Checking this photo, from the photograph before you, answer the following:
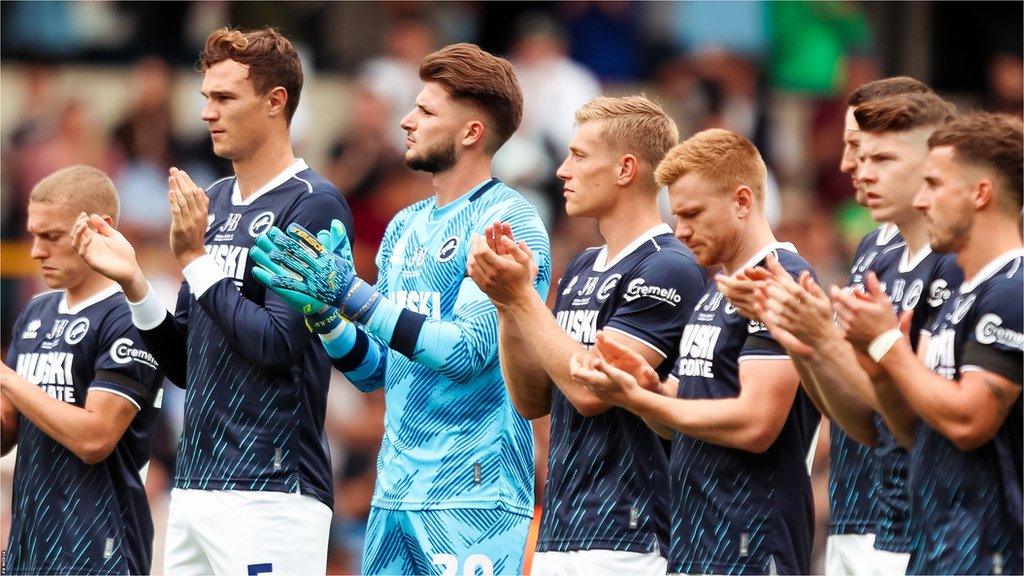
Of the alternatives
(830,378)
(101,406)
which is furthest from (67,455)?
(830,378)

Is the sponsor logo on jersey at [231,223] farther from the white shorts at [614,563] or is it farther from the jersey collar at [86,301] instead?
the white shorts at [614,563]

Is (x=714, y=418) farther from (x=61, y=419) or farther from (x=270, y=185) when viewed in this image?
(x=61, y=419)

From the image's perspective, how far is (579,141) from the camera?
6.87 m

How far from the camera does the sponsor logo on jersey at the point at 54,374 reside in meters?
7.37

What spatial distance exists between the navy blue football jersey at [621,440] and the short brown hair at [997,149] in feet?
4.66

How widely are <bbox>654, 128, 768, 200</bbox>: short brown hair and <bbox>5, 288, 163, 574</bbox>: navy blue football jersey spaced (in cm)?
259

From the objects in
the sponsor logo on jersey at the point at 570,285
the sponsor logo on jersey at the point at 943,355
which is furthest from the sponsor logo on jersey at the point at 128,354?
the sponsor logo on jersey at the point at 943,355

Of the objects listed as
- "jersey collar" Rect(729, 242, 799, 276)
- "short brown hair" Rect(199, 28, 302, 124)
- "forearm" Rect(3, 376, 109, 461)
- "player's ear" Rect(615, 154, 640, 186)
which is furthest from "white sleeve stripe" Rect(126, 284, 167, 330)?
"jersey collar" Rect(729, 242, 799, 276)

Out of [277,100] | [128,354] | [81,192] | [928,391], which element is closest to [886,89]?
[928,391]

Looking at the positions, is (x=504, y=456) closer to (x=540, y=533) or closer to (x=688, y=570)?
(x=540, y=533)

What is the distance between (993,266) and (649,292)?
1548mm

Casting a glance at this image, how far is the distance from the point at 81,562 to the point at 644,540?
2.58m

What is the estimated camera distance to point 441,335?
6.69m

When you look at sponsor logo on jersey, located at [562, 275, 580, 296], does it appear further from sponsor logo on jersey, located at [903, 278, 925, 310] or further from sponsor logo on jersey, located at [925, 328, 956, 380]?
sponsor logo on jersey, located at [925, 328, 956, 380]
